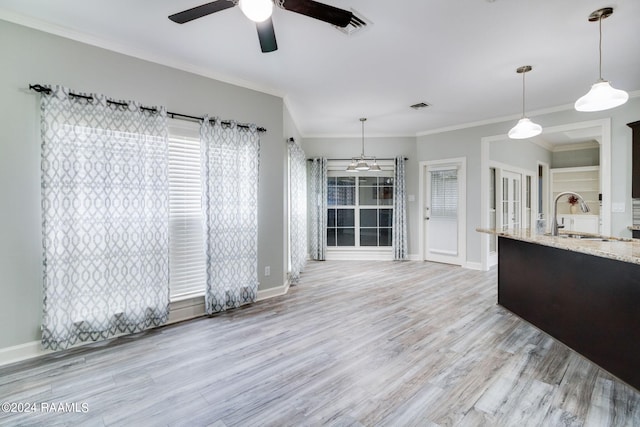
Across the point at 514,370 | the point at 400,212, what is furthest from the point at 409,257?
the point at 514,370

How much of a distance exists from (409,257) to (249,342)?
15.3 ft

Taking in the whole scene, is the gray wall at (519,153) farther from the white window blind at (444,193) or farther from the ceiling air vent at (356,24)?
the ceiling air vent at (356,24)

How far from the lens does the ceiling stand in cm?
237

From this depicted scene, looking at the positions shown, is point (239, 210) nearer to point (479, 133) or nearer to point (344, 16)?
point (344, 16)

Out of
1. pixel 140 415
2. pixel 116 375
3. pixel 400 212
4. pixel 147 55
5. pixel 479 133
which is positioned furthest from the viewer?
pixel 400 212

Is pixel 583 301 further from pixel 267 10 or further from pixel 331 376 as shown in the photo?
pixel 267 10

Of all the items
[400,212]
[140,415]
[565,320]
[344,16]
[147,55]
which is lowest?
[140,415]

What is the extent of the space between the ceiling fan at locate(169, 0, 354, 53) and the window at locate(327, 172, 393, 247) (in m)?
4.81

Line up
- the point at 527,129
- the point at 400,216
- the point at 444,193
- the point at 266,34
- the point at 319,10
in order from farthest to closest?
the point at 400,216 < the point at 444,193 < the point at 527,129 < the point at 266,34 < the point at 319,10

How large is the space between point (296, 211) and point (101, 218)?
278 centimetres

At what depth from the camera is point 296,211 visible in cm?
493

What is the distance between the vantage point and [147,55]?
9.93ft

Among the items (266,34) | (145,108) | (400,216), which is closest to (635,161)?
(400,216)

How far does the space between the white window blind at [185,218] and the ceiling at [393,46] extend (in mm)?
917
